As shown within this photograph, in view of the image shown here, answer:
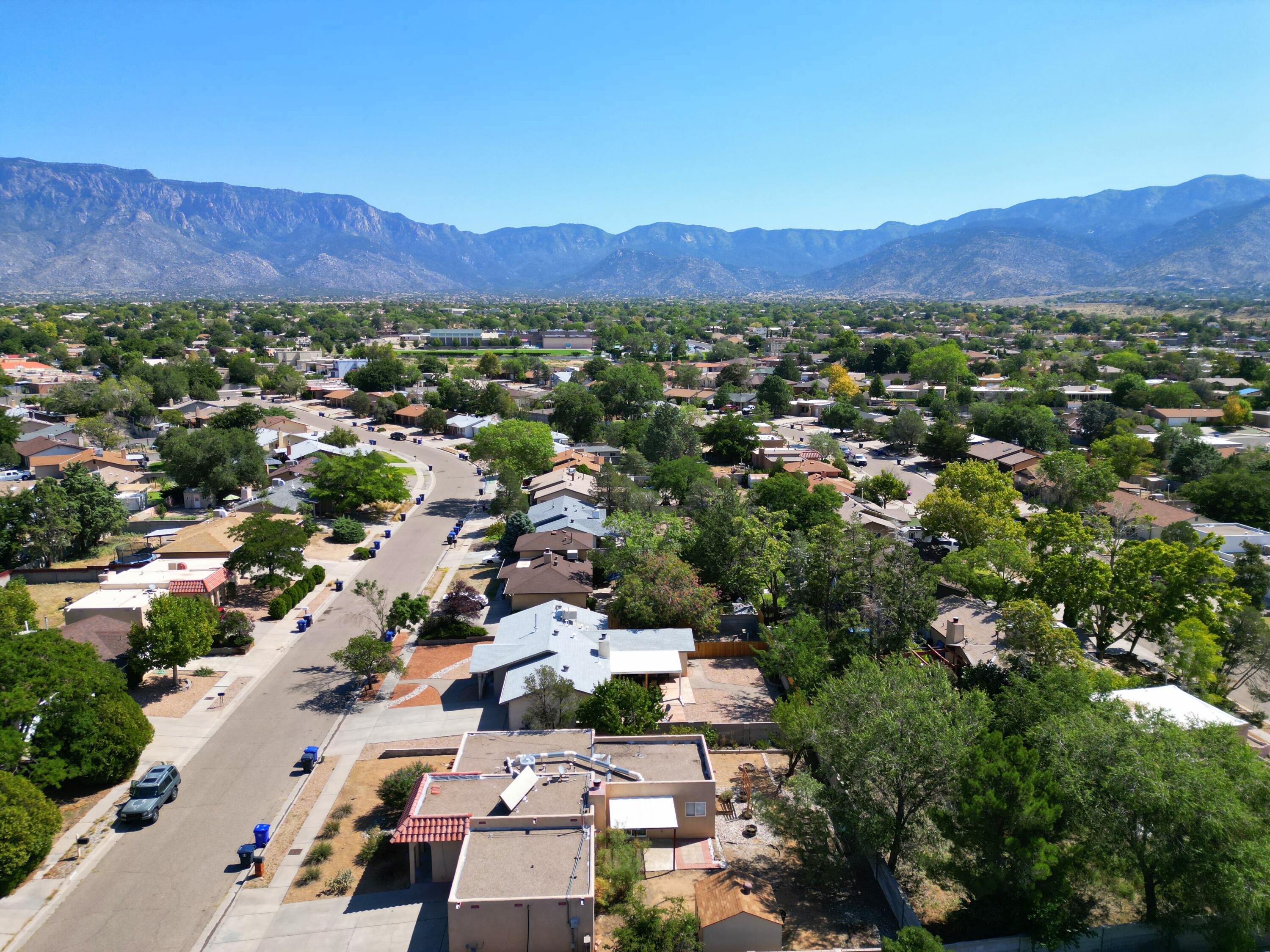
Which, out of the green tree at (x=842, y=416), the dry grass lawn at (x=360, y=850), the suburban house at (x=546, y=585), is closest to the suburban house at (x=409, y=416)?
the green tree at (x=842, y=416)

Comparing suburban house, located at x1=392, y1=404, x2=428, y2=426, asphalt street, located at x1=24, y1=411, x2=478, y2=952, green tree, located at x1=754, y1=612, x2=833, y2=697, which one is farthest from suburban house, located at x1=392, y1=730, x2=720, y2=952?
suburban house, located at x1=392, y1=404, x2=428, y2=426

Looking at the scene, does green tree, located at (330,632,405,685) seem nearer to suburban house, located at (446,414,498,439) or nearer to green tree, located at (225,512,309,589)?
green tree, located at (225,512,309,589)

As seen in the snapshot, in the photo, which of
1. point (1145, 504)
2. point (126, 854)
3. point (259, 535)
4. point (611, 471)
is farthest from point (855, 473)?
point (126, 854)

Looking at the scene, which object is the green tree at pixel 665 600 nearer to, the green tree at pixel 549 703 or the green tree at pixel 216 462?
the green tree at pixel 549 703

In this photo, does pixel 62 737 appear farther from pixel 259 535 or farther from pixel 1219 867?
pixel 1219 867

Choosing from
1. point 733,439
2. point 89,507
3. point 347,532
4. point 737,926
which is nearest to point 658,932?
point 737,926

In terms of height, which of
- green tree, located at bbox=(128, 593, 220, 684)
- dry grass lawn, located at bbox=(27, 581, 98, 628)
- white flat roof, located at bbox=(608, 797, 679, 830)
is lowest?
dry grass lawn, located at bbox=(27, 581, 98, 628)
